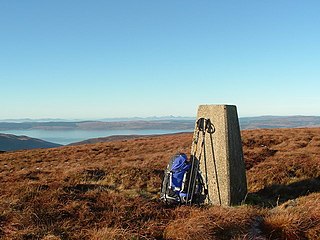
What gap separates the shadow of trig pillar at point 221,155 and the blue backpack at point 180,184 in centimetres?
41

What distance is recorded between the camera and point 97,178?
1152 cm

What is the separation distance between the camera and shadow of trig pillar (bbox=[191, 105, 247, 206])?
7.02 m

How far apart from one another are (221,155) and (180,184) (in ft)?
3.87

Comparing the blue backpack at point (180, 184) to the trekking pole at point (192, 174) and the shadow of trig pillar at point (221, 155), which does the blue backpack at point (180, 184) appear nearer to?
the trekking pole at point (192, 174)

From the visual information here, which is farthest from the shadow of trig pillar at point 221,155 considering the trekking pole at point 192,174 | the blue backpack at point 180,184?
the blue backpack at point 180,184

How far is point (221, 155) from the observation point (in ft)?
23.1

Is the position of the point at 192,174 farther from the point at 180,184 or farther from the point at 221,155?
the point at 221,155

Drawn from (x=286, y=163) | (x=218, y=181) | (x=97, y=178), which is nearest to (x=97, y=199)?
(x=218, y=181)

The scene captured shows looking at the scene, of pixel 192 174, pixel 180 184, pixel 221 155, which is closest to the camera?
pixel 180 184

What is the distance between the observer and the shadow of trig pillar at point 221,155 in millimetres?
7016

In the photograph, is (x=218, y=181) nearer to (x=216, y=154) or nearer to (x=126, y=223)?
(x=216, y=154)

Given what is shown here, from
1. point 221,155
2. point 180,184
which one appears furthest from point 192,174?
point 221,155

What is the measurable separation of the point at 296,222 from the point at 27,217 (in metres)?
4.12

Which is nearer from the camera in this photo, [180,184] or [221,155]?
[180,184]
